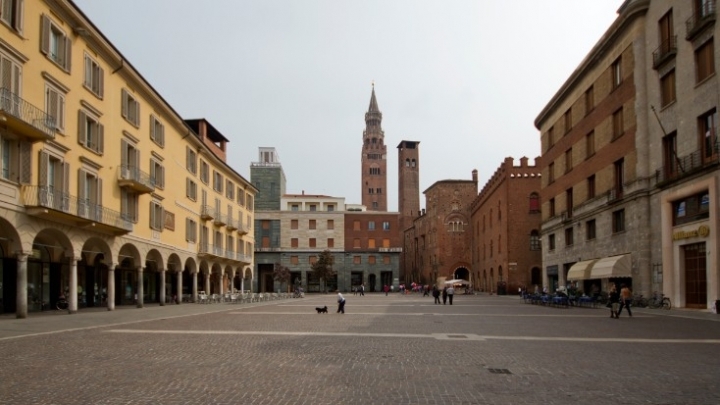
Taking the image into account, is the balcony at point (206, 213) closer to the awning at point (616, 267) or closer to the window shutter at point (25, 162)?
the window shutter at point (25, 162)

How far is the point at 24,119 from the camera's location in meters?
22.7

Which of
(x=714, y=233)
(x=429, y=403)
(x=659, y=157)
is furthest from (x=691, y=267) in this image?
(x=429, y=403)

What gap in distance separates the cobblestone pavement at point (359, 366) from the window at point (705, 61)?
506 inches

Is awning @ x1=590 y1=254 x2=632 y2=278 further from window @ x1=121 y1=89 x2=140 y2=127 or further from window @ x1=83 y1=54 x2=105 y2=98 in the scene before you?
window @ x1=83 y1=54 x2=105 y2=98

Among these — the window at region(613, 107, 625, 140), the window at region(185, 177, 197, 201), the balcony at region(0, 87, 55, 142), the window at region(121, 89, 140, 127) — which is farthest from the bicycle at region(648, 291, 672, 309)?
the window at region(185, 177, 197, 201)

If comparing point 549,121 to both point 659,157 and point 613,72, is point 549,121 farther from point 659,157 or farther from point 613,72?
point 659,157

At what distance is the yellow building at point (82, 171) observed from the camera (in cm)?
Result: 2316

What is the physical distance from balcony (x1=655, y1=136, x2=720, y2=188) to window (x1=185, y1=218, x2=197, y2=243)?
31.0 meters

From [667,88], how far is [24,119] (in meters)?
28.1

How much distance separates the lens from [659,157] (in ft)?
99.8

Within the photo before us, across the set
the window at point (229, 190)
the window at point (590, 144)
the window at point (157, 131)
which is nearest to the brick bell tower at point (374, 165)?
the window at point (229, 190)

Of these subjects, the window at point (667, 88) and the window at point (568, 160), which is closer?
the window at point (667, 88)

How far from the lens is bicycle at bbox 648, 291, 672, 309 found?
2928cm

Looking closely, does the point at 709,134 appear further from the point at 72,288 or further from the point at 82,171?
the point at 72,288
